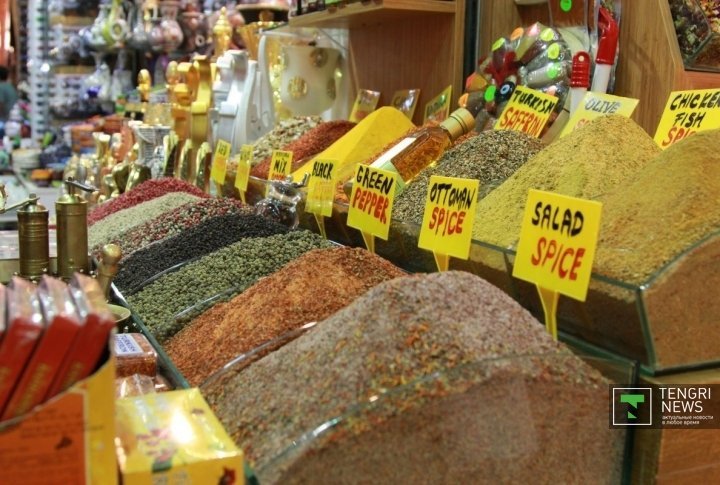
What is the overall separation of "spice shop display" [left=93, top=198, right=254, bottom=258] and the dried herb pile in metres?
0.54

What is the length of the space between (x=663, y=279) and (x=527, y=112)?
889 millimetres

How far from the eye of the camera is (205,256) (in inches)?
65.7

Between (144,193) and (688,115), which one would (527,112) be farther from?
(144,193)

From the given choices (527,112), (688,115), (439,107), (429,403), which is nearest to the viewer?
(429,403)

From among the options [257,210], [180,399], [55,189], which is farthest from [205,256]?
[55,189]

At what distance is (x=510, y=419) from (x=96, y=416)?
0.42 metres

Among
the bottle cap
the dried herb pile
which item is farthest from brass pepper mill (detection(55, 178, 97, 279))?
the bottle cap

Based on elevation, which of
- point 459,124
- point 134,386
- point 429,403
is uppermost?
point 459,124

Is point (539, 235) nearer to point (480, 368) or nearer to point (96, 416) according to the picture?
point (480, 368)

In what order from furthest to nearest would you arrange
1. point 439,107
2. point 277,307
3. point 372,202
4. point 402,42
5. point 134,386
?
1. point 402,42
2. point 439,107
3. point 372,202
4. point 277,307
5. point 134,386

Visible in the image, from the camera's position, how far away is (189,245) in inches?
69.9

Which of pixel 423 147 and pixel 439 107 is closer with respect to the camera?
pixel 423 147

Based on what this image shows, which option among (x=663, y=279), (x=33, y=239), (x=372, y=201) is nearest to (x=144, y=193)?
(x=33, y=239)

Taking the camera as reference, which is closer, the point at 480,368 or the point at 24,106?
the point at 480,368
